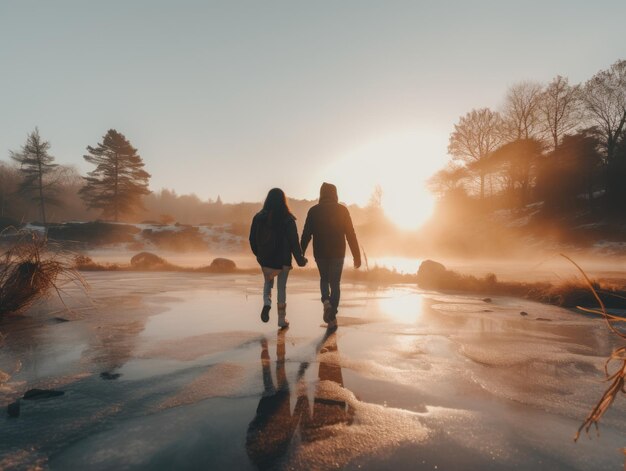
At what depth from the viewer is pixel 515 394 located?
10.1ft

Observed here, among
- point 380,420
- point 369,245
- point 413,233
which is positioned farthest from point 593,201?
point 380,420

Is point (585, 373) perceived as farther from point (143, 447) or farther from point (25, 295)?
point (25, 295)

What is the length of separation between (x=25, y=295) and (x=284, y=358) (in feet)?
16.6

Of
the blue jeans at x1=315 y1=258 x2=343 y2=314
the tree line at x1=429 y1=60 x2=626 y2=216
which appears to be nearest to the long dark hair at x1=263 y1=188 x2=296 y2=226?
the blue jeans at x1=315 y1=258 x2=343 y2=314

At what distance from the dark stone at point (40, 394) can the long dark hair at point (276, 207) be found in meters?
3.68

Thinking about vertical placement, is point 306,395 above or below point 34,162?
below

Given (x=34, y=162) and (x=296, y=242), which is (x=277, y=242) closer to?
Result: (x=296, y=242)

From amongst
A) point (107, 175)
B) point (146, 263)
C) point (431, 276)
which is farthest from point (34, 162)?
point (431, 276)

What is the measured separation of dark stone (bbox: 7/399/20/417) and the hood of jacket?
479cm

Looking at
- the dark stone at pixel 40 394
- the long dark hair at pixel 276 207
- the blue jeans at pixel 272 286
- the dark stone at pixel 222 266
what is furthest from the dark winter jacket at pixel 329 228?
the dark stone at pixel 222 266

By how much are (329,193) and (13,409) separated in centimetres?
492

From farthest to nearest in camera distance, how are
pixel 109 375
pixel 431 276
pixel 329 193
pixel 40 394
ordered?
1. pixel 431 276
2. pixel 329 193
3. pixel 109 375
4. pixel 40 394

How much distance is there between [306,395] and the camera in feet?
9.83

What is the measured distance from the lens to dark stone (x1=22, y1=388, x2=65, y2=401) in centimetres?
290
